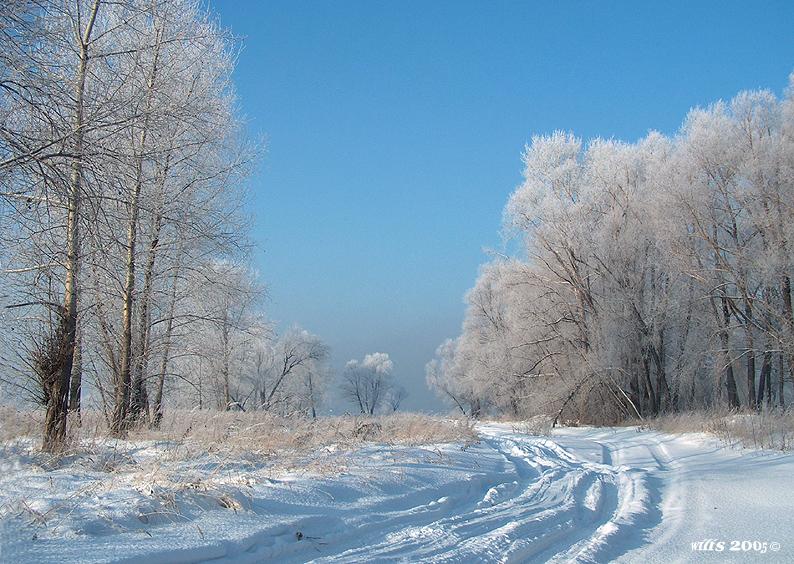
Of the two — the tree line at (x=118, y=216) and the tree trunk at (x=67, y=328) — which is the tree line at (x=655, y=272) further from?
the tree trunk at (x=67, y=328)

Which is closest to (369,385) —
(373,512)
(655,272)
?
(655,272)

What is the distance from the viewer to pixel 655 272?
81.5 ft

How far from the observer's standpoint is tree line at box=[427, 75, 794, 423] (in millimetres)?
21906

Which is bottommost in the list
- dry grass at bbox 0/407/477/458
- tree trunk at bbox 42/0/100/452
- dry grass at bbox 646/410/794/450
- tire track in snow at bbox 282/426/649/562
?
tire track in snow at bbox 282/426/649/562

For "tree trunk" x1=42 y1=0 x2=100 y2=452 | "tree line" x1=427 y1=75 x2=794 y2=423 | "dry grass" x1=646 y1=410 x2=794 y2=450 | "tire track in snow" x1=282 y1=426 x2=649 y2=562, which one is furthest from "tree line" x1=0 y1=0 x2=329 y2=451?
"tree line" x1=427 y1=75 x2=794 y2=423

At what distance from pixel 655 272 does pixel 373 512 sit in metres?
22.2

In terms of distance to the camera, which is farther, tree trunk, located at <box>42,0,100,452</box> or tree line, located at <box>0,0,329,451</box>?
tree trunk, located at <box>42,0,100,452</box>

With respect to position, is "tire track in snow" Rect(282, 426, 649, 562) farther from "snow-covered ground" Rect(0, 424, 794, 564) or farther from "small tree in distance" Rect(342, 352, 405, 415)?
"small tree in distance" Rect(342, 352, 405, 415)

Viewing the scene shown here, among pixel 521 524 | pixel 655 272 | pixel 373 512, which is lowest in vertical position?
pixel 521 524

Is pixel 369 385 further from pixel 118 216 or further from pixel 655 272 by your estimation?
pixel 118 216

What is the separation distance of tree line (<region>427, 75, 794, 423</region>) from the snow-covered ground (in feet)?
49.2

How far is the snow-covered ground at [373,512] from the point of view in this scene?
4.00 meters

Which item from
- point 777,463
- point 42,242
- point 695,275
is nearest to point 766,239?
point 695,275

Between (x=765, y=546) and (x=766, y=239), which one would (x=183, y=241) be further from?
(x=766, y=239)
